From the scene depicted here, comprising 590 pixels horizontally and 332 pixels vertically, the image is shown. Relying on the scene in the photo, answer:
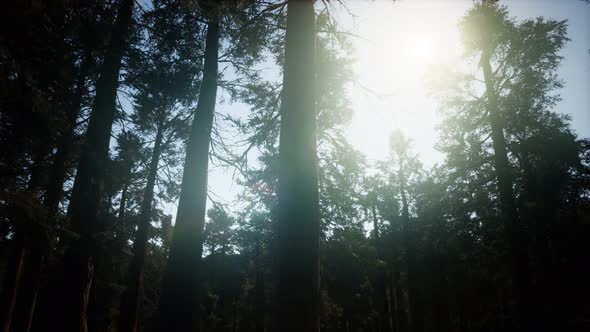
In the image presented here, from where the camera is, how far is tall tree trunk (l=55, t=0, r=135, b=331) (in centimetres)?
546

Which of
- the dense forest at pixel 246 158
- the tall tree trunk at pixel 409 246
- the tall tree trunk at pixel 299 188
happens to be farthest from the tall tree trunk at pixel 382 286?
the tall tree trunk at pixel 299 188

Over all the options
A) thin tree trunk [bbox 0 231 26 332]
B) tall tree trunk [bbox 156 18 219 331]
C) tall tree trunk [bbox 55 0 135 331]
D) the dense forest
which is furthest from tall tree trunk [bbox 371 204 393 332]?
thin tree trunk [bbox 0 231 26 332]

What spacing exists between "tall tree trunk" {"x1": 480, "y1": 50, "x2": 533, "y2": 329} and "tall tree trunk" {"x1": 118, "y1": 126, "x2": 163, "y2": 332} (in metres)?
13.4

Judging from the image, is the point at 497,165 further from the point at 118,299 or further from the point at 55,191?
the point at 118,299

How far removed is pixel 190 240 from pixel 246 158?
224 cm

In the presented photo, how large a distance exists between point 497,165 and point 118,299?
23663 mm

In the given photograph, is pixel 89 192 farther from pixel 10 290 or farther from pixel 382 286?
pixel 382 286

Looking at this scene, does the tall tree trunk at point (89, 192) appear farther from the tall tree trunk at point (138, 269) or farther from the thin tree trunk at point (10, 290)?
the thin tree trunk at point (10, 290)

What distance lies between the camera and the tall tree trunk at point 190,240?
5.72 metres

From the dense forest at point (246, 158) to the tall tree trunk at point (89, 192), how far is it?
1.1 inches

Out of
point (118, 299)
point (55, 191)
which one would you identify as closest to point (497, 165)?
point (55, 191)

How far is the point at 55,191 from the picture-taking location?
1052 centimetres

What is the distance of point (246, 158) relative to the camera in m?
7.14

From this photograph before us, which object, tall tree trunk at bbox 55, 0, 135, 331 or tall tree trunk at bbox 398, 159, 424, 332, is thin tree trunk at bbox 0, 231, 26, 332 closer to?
tall tree trunk at bbox 55, 0, 135, 331
